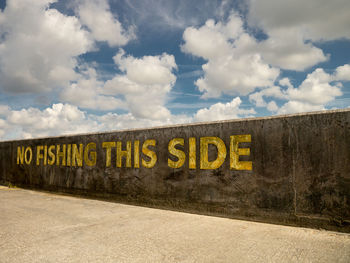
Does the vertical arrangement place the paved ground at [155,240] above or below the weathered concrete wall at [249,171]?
below

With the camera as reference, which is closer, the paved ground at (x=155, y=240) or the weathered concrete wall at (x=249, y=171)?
the paved ground at (x=155, y=240)

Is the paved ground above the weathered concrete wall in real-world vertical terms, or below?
below

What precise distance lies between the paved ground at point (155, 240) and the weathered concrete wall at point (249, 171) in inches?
15.3

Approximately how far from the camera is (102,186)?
7816mm

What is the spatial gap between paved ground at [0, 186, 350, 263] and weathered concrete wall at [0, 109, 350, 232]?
39 cm

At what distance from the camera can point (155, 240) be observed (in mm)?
3811

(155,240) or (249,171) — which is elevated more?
(249,171)

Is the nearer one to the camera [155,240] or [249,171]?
[155,240]

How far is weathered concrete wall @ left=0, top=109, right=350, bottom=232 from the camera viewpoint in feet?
14.4

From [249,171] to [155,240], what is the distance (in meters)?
2.39

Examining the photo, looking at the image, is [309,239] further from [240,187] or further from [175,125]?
[175,125]

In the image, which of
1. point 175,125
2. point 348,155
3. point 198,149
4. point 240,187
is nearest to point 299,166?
point 348,155

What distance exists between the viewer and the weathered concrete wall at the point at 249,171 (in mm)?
4383

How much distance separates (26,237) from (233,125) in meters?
4.24
